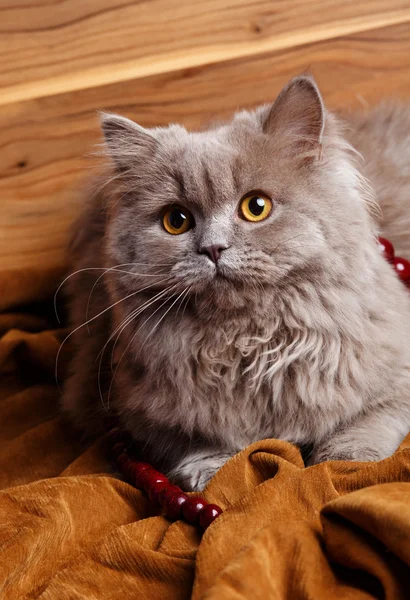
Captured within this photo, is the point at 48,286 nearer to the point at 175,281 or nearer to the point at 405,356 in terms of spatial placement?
the point at 175,281

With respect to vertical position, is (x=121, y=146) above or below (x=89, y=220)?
above

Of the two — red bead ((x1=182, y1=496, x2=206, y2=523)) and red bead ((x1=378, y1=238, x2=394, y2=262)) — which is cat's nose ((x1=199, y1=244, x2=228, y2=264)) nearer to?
red bead ((x1=182, y1=496, x2=206, y2=523))

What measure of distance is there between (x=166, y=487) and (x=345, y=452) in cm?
37

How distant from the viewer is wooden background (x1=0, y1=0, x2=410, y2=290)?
2.19 meters

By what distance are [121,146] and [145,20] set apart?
3.00 feet

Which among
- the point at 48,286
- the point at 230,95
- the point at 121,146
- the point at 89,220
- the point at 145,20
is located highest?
the point at 145,20

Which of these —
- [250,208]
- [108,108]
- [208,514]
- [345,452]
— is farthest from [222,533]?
[108,108]

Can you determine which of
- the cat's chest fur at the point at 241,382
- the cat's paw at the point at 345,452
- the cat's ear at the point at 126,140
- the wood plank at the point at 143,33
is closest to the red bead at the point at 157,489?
the cat's chest fur at the point at 241,382

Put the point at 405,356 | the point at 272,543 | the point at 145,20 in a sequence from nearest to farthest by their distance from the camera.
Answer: the point at 272,543
the point at 405,356
the point at 145,20

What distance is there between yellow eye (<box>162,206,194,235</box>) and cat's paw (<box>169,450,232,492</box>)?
19.2 inches

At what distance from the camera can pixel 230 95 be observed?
2.36m

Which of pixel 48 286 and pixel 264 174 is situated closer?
pixel 264 174

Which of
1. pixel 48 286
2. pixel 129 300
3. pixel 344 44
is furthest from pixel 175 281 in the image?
pixel 344 44

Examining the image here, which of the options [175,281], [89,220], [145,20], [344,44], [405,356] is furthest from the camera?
[344,44]
